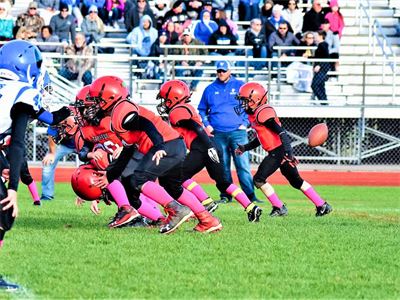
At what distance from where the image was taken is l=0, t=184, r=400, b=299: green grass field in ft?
26.3

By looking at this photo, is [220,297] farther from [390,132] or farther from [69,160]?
[390,132]

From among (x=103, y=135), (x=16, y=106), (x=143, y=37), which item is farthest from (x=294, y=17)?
(x=16, y=106)

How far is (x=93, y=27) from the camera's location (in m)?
24.8

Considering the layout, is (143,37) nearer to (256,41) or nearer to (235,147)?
(256,41)

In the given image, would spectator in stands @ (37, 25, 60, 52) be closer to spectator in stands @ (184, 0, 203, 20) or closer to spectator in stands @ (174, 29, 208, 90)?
spectator in stands @ (174, 29, 208, 90)

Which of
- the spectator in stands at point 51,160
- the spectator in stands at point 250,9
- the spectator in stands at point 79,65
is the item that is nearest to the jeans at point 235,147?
the spectator in stands at point 51,160

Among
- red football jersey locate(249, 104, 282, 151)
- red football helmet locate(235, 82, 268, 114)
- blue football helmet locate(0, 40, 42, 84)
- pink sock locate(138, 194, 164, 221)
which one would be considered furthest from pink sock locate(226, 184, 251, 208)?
blue football helmet locate(0, 40, 42, 84)

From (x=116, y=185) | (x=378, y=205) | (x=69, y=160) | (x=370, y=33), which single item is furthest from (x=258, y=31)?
(x=116, y=185)

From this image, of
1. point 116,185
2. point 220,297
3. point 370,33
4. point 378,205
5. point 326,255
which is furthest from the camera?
point 370,33

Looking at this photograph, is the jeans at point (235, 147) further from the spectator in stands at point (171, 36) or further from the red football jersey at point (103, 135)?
the spectator in stands at point (171, 36)

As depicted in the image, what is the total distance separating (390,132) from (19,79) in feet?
59.8

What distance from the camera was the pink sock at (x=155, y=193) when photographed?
11.1 meters

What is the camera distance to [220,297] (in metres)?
7.74

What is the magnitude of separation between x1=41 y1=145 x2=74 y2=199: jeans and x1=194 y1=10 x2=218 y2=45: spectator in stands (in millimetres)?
8242
